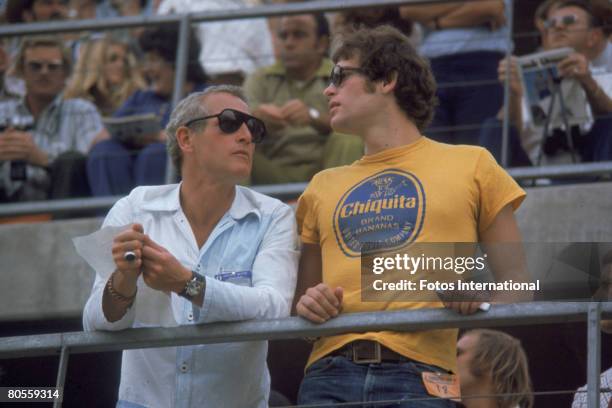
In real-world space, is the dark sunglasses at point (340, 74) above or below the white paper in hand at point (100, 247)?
above

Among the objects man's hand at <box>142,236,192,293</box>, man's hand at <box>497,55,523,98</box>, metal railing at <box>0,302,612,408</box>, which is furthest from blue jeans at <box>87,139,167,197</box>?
man's hand at <box>142,236,192,293</box>

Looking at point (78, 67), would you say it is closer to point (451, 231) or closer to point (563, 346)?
point (563, 346)

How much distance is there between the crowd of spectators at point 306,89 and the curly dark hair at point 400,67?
4.97ft

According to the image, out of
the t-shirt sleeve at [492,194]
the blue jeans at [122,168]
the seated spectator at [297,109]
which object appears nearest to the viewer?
the t-shirt sleeve at [492,194]

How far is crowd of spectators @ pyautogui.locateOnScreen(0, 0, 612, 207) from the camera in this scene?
6820 millimetres

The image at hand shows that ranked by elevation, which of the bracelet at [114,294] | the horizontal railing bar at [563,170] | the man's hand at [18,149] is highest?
the man's hand at [18,149]

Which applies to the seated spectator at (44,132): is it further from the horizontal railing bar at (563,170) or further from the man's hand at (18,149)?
the horizontal railing bar at (563,170)

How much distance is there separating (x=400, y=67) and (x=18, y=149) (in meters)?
3.14

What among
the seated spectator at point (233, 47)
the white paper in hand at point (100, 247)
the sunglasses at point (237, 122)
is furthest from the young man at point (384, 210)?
the seated spectator at point (233, 47)

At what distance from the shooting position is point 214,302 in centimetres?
430

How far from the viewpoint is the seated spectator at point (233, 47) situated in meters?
7.90

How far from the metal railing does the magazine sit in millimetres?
2638

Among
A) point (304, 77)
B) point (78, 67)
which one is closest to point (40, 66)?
point (78, 67)

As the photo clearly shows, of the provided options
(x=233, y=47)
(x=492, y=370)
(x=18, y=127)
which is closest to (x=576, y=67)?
(x=492, y=370)
